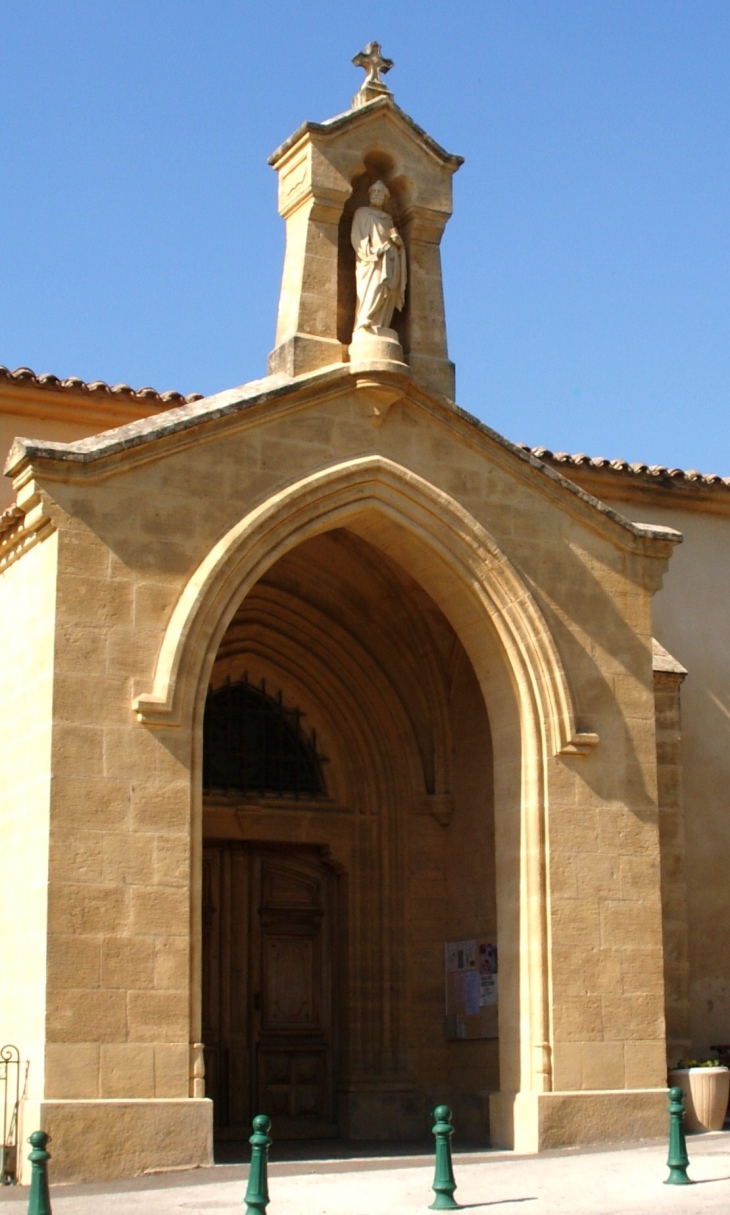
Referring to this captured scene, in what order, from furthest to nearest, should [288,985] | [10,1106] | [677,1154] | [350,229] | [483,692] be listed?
[288,985] < [350,229] < [483,692] < [10,1106] < [677,1154]

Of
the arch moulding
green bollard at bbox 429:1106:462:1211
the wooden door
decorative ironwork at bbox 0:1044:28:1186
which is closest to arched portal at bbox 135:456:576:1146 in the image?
the arch moulding

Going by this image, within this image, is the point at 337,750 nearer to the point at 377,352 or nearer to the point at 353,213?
the point at 377,352

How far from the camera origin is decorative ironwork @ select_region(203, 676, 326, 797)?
15633 millimetres

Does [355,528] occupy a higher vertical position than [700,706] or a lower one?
higher

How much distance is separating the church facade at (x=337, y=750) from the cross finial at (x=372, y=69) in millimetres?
29

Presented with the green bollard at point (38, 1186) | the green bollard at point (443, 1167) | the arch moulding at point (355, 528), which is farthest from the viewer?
the arch moulding at point (355, 528)

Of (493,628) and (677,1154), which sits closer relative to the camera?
(677,1154)

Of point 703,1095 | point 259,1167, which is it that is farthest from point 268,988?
point 259,1167

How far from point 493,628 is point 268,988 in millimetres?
3981

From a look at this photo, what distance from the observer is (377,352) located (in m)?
13.8

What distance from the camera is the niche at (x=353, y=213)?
1430 cm

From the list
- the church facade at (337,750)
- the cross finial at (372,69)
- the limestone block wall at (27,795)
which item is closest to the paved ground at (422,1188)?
the church facade at (337,750)

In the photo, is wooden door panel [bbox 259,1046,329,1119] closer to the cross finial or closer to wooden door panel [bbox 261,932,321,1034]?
wooden door panel [bbox 261,932,321,1034]

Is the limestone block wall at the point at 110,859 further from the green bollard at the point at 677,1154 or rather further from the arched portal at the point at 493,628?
the green bollard at the point at 677,1154
